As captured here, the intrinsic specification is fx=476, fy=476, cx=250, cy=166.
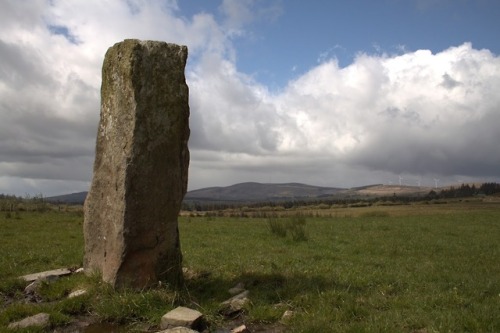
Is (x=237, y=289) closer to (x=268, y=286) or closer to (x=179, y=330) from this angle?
(x=268, y=286)

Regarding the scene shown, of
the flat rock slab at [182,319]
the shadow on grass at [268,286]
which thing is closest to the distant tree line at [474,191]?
the shadow on grass at [268,286]

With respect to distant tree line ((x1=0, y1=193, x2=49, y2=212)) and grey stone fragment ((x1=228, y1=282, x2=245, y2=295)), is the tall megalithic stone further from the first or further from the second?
distant tree line ((x1=0, y1=193, x2=49, y2=212))

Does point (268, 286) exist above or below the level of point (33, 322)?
above

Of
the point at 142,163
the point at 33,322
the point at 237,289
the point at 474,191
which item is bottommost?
the point at 33,322

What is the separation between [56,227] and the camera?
92.5 feet

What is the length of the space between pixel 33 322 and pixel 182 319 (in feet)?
9.01

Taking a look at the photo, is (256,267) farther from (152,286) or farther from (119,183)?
(119,183)

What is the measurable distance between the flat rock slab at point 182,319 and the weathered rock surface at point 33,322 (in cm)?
219

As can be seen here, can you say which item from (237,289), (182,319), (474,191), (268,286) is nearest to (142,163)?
(182,319)

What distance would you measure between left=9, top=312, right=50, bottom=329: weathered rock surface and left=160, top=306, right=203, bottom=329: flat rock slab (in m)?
2.19

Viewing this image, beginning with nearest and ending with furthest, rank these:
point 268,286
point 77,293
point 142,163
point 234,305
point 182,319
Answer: point 182,319
point 234,305
point 142,163
point 77,293
point 268,286

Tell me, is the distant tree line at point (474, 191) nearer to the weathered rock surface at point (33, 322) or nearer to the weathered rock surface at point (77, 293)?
the weathered rock surface at point (77, 293)

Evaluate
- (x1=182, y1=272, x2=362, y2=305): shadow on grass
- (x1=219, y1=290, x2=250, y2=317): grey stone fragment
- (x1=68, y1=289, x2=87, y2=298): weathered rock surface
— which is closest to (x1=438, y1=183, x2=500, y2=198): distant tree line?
(x1=182, y1=272, x2=362, y2=305): shadow on grass

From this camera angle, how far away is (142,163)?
33.3 ft
